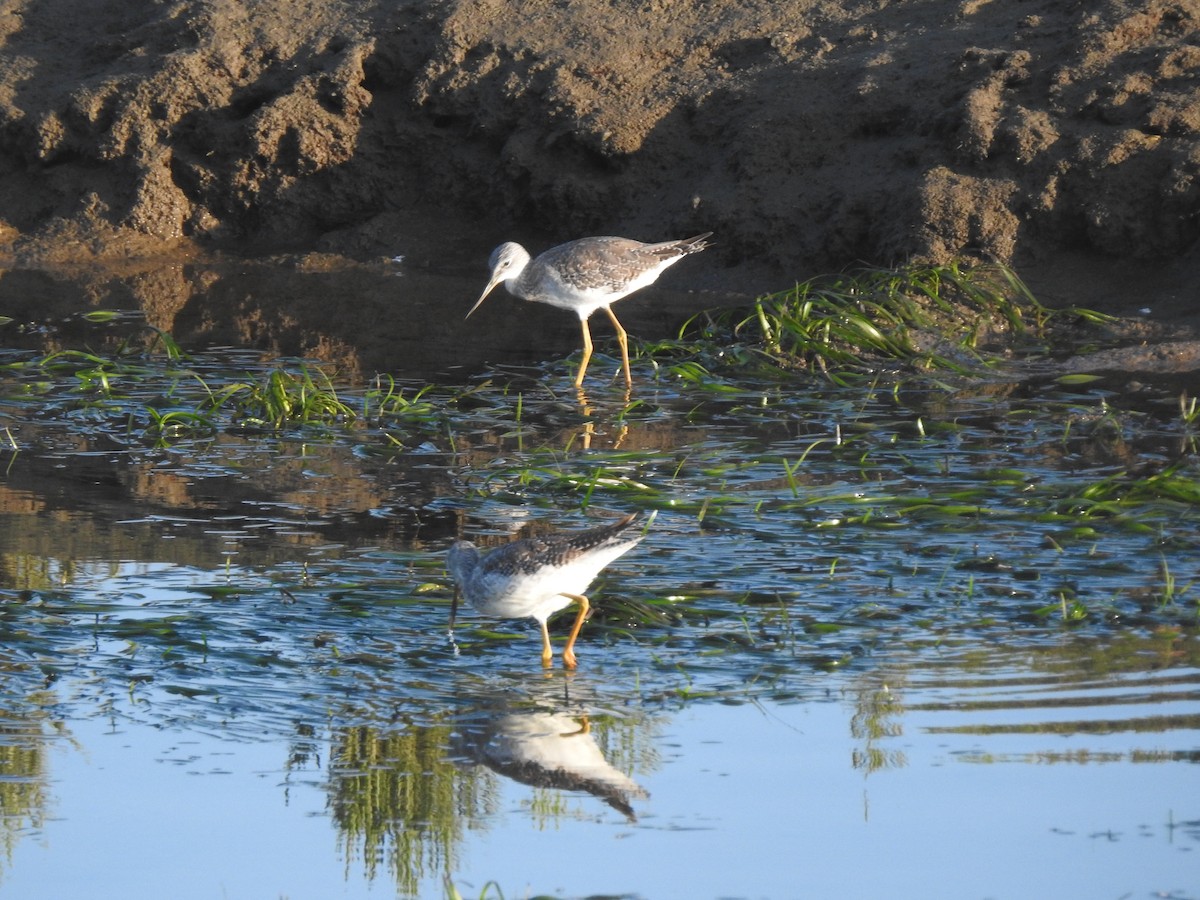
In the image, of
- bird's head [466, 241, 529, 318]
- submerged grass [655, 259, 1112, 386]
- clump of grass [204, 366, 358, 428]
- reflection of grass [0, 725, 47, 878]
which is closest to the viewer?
reflection of grass [0, 725, 47, 878]

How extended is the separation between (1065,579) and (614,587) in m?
1.65

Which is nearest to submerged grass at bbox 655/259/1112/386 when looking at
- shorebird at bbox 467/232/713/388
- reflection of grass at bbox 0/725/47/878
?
shorebird at bbox 467/232/713/388

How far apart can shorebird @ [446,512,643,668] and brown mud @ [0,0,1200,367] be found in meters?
5.71

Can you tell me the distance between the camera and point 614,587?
6273mm

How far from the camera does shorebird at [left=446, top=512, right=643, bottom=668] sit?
5.39 metres

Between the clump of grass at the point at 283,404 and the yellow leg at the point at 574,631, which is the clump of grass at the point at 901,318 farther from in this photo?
the yellow leg at the point at 574,631

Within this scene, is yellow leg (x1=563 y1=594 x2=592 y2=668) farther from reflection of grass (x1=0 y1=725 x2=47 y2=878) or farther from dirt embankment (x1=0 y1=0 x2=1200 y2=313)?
dirt embankment (x1=0 y1=0 x2=1200 y2=313)

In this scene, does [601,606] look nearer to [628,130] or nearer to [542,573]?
[542,573]

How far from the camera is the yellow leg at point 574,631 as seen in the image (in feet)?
18.3

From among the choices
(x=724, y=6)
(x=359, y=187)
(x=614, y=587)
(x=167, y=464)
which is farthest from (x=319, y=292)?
(x=614, y=587)

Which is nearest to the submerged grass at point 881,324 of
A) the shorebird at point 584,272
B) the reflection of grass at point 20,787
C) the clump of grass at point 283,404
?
the shorebird at point 584,272

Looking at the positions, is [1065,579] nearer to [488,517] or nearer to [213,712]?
[488,517]

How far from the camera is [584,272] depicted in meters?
10.5

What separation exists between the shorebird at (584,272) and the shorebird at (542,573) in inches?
187
